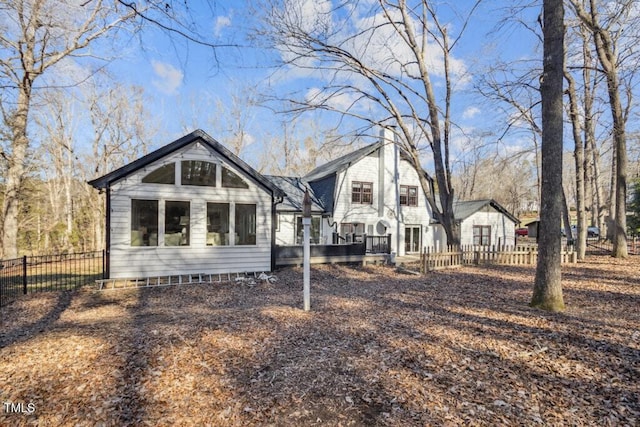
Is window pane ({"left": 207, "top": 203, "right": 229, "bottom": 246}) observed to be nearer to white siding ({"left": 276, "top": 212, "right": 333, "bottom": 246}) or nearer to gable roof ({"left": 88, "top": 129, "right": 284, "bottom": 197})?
gable roof ({"left": 88, "top": 129, "right": 284, "bottom": 197})

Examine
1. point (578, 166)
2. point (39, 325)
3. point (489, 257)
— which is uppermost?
point (578, 166)

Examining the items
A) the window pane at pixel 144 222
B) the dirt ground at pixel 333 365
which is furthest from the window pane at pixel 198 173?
the dirt ground at pixel 333 365

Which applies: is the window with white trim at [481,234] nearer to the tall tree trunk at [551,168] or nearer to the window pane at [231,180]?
the tall tree trunk at [551,168]

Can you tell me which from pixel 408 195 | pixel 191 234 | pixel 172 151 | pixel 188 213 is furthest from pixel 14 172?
pixel 408 195

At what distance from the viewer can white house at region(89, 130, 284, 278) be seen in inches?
383

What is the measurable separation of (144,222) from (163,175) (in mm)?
1590

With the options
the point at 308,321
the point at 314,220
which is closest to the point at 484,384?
the point at 308,321

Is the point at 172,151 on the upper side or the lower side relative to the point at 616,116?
lower

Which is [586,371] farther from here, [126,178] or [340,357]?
[126,178]

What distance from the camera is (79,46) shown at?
13547 mm

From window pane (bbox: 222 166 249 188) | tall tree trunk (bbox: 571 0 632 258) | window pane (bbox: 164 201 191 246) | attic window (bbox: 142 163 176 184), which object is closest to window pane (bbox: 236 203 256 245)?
window pane (bbox: 222 166 249 188)

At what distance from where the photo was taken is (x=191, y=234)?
10555 millimetres

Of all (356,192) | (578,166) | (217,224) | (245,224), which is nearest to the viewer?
(217,224)

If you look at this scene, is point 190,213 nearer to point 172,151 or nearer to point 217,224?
point 217,224
